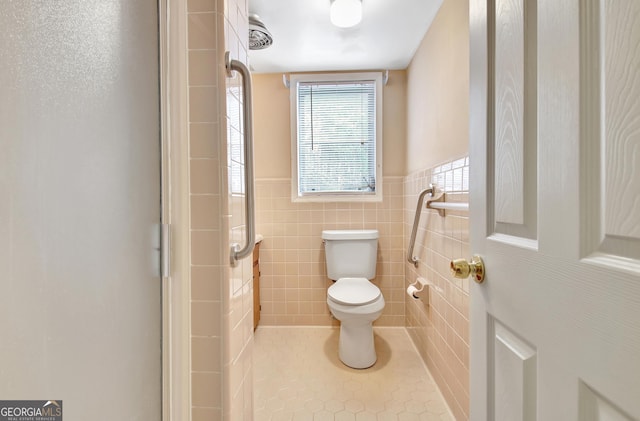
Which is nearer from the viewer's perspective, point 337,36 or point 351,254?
point 337,36

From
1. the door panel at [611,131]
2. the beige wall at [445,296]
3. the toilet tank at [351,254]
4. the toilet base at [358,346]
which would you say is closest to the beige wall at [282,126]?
the beige wall at [445,296]

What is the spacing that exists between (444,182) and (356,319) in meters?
0.99

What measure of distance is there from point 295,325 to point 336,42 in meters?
2.28

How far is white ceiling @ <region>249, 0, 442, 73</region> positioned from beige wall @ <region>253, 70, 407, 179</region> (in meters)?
0.13

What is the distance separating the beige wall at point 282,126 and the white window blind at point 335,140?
116 mm

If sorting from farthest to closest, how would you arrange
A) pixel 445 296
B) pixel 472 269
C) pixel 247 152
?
pixel 445 296 → pixel 247 152 → pixel 472 269

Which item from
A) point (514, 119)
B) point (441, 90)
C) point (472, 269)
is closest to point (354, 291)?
point (472, 269)

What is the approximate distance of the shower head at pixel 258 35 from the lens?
5.27ft

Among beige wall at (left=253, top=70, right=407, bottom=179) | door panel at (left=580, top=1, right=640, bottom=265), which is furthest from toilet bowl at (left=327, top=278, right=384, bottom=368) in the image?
door panel at (left=580, top=1, right=640, bottom=265)

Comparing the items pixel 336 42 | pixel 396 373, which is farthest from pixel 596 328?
pixel 336 42

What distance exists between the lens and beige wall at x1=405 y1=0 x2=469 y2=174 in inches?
49.8

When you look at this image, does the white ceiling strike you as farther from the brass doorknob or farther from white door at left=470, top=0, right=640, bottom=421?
the brass doorknob

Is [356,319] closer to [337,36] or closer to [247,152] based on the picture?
[247,152]

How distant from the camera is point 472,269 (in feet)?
2.21
